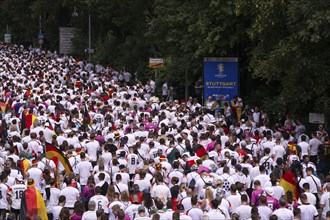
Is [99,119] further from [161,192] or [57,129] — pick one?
[161,192]

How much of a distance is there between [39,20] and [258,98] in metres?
42.8

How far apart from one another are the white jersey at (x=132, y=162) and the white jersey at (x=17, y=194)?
3732mm

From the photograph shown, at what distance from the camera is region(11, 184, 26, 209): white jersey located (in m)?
16.4

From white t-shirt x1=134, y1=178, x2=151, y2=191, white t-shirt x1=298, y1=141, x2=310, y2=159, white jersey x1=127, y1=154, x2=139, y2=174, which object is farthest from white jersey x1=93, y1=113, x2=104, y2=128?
white t-shirt x1=134, y1=178, x2=151, y2=191

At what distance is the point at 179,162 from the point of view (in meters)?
17.6

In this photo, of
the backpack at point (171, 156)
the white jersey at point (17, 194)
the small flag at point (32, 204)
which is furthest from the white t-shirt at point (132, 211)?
the backpack at point (171, 156)

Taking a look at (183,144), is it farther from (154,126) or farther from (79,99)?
(79,99)

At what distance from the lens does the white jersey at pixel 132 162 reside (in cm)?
1956

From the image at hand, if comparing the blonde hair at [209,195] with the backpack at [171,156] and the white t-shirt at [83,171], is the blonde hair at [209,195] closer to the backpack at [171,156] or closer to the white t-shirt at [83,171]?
the white t-shirt at [83,171]

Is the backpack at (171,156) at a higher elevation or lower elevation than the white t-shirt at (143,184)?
higher

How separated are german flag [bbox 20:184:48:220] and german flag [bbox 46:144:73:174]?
2746 mm

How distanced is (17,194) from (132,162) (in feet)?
12.8

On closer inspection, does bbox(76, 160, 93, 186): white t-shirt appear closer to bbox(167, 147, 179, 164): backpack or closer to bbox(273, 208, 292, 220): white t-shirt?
bbox(167, 147, 179, 164): backpack

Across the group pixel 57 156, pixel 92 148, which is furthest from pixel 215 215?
pixel 92 148
